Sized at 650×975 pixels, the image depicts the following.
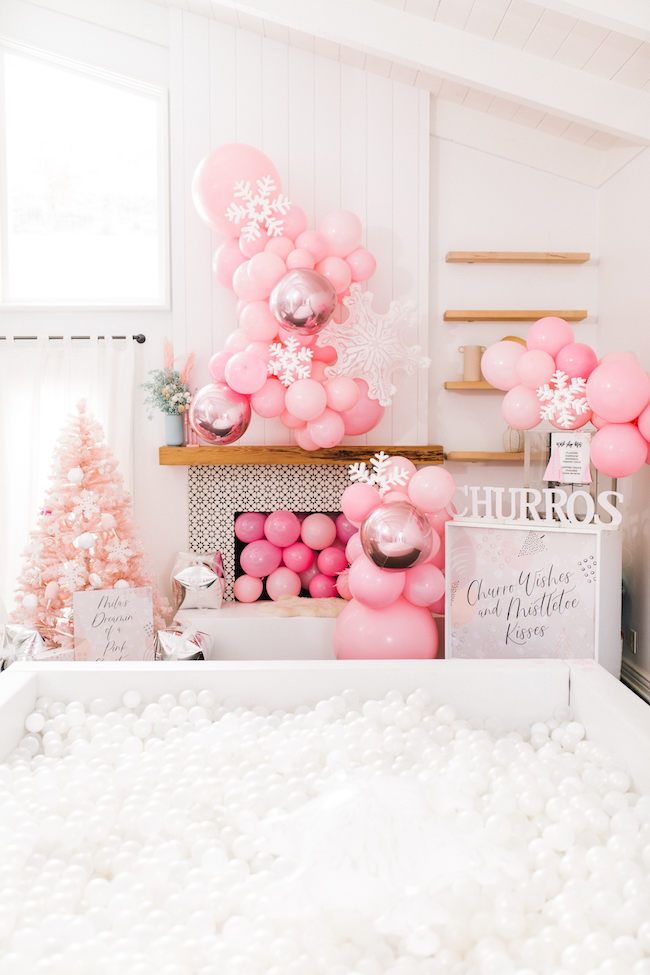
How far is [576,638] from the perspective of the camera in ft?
7.70

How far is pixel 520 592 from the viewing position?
2424 millimetres

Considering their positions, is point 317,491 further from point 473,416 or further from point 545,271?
point 545,271

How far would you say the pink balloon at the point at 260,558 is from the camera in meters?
3.23

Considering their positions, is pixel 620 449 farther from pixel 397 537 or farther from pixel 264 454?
pixel 264 454

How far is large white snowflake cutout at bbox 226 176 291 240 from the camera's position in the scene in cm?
271

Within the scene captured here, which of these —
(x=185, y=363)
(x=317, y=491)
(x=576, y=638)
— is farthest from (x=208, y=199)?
(x=576, y=638)

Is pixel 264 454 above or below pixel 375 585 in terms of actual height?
above

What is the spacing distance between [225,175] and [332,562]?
1.52m

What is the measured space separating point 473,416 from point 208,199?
4.59 ft

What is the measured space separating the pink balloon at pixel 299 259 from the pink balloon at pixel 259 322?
16 cm

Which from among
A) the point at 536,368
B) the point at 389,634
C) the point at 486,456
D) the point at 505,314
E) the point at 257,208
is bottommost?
the point at 389,634

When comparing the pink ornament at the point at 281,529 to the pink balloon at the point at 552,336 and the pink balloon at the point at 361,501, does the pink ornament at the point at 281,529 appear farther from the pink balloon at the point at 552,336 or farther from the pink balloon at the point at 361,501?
the pink balloon at the point at 552,336

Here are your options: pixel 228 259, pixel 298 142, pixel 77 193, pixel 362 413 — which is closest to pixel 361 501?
pixel 362 413

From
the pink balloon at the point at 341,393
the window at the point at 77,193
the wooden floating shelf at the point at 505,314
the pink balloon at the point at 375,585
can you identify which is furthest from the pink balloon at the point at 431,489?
the window at the point at 77,193
